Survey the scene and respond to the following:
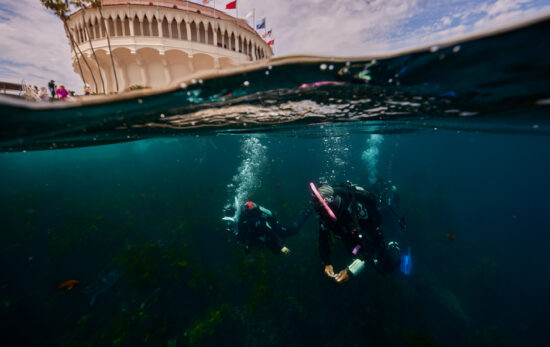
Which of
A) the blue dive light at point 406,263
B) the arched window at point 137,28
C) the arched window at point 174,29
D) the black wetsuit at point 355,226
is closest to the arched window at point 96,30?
the arched window at point 137,28

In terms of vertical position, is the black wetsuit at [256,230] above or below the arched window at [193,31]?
below

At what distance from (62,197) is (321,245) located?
3246 cm

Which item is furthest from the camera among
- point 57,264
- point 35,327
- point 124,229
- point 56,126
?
point 124,229

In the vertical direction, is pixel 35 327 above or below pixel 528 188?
above

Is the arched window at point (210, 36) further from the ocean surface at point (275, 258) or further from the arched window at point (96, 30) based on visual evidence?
the ocean surface at point (275, 258)

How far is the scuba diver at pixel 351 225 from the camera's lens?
5.06 meters

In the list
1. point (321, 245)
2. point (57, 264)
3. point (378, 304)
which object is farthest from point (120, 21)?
point (378, 304)

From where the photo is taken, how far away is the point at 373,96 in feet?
20.6

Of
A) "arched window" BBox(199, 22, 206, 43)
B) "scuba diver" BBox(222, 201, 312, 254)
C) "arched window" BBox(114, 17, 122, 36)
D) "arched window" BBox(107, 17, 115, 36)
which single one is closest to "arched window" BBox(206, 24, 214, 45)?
"arched window" BBox(199, 22, 206, 43)

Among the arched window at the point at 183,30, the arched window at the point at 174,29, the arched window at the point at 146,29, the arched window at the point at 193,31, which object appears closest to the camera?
the arched window at the point at 146,29

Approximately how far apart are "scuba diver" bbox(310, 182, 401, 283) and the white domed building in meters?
18.4

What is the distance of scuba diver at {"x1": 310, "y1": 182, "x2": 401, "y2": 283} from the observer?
5.06 m

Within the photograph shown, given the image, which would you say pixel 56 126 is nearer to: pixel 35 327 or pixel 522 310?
pixel 35 327

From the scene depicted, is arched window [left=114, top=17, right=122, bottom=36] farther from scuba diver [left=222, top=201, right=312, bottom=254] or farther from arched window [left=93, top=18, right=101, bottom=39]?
scuba diver [left=222, top=201, right=312, bottom=254]
